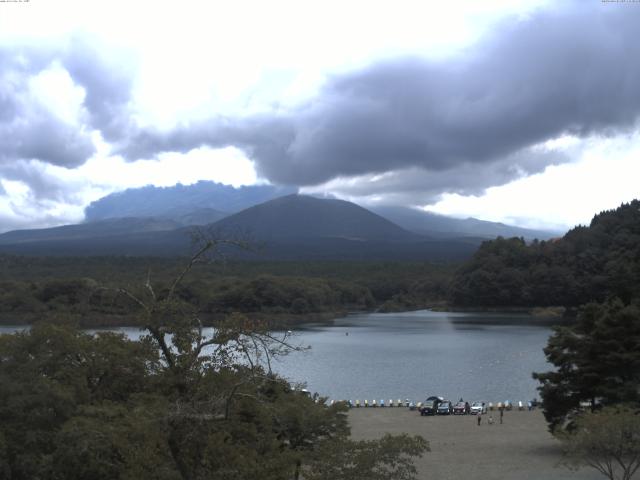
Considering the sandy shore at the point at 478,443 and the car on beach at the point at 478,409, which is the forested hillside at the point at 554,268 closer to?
the car on beach at the point at 478,409

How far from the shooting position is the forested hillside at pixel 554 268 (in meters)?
89.7

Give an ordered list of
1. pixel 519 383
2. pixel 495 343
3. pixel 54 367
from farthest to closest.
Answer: pixel 495 343 → pixel 519 383 → pixel 54 367

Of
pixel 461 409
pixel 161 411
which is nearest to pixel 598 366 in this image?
pixel 461 409

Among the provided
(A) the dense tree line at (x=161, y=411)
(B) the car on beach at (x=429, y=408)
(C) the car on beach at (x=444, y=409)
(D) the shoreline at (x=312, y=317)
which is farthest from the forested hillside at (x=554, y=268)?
(A) the dense tree line at (x=161, y=411)

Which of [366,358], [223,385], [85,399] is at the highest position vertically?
[223,385]

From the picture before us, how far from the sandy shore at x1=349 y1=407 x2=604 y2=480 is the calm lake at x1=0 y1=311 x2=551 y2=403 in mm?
3938

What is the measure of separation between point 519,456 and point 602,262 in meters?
77.6

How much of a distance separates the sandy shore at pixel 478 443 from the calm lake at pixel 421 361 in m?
3.94

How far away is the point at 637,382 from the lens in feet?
61.8

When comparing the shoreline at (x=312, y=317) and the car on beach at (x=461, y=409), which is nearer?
the car on beach at (x=461, y=409)

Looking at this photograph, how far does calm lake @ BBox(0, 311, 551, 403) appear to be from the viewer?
34.8 m

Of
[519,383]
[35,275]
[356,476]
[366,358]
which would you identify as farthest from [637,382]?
[35,275]

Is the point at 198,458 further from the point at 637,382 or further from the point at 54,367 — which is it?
the point at 637,382

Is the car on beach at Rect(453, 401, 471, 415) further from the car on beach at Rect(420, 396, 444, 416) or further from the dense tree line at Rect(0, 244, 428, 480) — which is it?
the dense tree line at Rect(0, 244, 428, 480)
